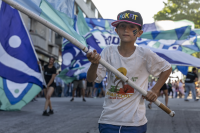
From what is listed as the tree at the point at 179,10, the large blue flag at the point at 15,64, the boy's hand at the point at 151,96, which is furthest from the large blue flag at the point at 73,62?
the tree at the point at 179,10

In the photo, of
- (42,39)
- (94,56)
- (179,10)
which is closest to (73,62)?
(94,56)

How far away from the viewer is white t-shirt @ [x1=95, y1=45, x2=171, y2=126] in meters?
2.96

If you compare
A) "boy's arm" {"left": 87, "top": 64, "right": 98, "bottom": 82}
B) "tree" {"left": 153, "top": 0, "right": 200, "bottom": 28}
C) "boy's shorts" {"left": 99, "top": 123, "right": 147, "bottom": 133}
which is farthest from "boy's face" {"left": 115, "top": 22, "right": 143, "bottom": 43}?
"tree" {"left": 153, "top": 0, "right": 200, "bottom": 28}

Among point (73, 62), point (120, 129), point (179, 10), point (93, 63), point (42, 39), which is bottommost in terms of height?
point (120, 129)

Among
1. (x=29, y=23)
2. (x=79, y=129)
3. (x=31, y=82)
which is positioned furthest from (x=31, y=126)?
(x=29, y=23)

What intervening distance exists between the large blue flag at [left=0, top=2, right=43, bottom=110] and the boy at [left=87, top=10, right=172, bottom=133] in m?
6.68

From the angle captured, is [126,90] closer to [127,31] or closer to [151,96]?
[151,96]

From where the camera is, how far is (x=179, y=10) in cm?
3244

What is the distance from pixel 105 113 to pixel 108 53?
63cm

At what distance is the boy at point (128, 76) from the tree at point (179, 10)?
1179 inches

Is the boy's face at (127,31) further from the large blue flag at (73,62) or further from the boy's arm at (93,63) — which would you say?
the large blue flag at (73,62)

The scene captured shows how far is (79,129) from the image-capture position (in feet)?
21.4

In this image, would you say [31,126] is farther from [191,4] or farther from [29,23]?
[191,4]

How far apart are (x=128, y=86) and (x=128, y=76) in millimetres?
101
